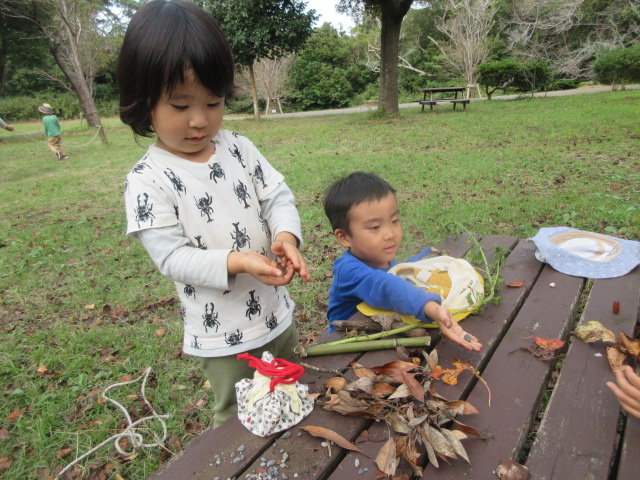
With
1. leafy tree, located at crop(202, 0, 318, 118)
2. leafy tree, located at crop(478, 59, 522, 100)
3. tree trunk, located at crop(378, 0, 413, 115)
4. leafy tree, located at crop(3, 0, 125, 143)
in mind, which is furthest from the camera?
leafy tree, located at crop(478, 59, 522, 100)

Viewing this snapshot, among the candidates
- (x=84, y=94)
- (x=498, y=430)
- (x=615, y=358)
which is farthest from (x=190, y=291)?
(x=84, y=94)

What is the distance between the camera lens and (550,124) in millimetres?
10352

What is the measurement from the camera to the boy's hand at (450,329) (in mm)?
1568

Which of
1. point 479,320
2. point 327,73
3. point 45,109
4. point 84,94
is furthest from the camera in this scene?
point 327,73

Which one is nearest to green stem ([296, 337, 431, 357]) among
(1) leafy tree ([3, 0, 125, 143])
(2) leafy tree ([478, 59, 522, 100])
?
(1) leafy tree ([3, 0, 125, 143])

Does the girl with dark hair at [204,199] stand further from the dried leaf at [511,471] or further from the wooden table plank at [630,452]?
the wooden table plank at [630,452]

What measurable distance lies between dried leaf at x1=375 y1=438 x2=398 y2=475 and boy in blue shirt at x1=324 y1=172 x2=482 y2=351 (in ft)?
2.18

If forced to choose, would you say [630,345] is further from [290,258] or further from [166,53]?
[166,53]

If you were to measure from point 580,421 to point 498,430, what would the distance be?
27cm

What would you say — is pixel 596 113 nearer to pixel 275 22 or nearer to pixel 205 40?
pixel 275 22

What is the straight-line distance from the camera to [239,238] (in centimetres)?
159

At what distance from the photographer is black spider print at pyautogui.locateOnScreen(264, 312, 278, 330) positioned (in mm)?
1714

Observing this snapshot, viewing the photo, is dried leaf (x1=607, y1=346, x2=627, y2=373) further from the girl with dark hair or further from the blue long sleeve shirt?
the girl with dark hair

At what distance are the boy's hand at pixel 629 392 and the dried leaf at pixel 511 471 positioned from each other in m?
0.41
